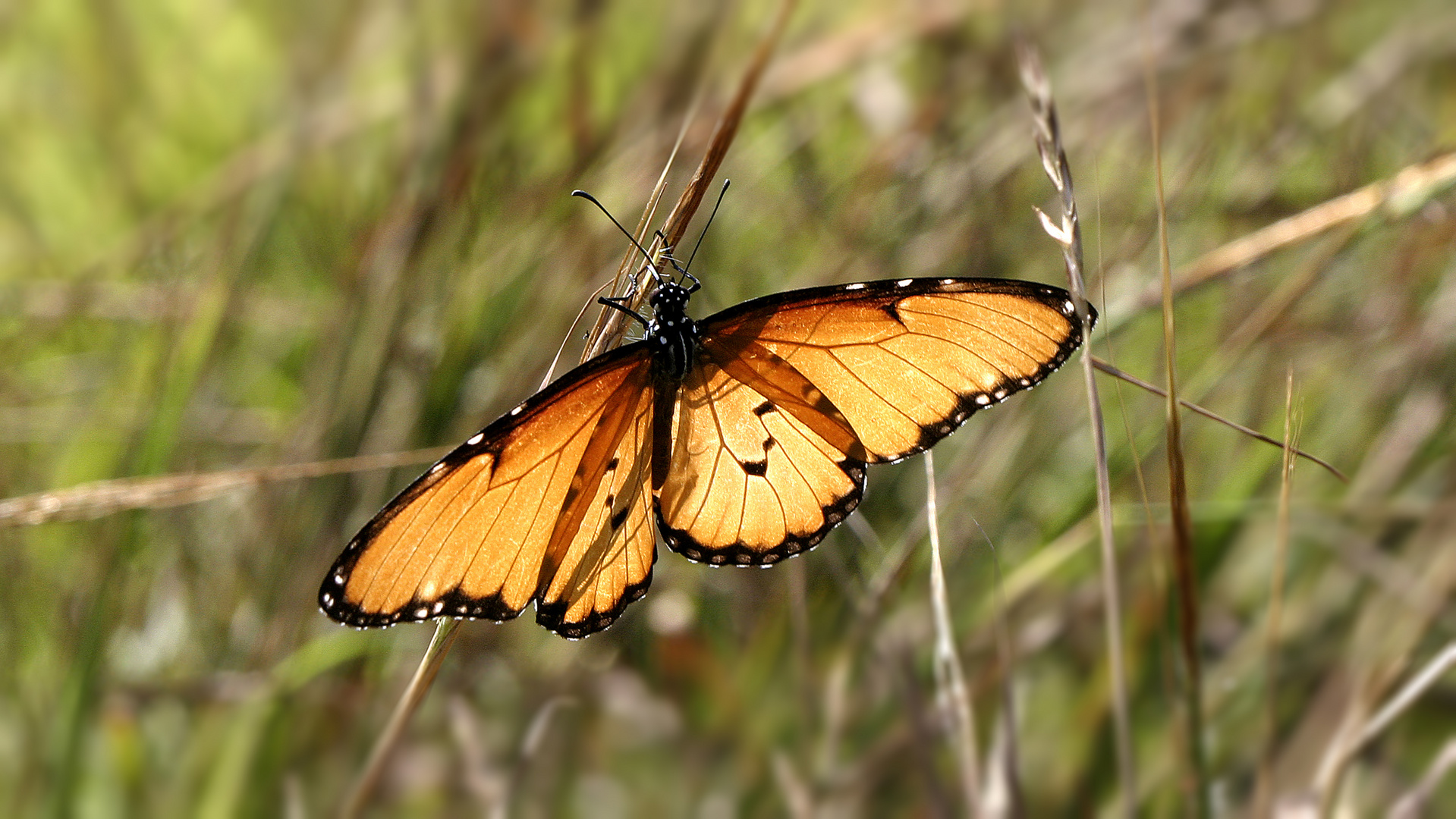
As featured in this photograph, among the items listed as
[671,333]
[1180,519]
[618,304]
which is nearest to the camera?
[1180,519]

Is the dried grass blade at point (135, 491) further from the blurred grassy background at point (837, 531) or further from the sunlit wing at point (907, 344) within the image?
the sunlit wing at point (907, 344)

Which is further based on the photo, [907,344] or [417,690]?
[907,344]

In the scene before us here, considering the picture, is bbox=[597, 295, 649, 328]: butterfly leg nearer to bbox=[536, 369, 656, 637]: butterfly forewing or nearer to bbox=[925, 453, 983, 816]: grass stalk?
bbox=[536, 369, 656, 637]: butterfly forewing

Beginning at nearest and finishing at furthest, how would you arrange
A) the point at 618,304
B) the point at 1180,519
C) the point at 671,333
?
the point at 1180,519 → the point at 618,304 → the point at 671,333

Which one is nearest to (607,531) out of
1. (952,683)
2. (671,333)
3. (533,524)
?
(533,524)

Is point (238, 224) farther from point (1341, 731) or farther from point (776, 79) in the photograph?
point (1341, 731)

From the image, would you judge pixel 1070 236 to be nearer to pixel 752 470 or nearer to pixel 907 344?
pixel 907 344

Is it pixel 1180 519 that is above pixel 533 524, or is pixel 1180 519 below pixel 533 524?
below

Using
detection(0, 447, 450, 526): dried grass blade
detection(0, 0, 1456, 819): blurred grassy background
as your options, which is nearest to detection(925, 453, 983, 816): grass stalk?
detection(0, 0, 1456, 819): blurred grassy background
